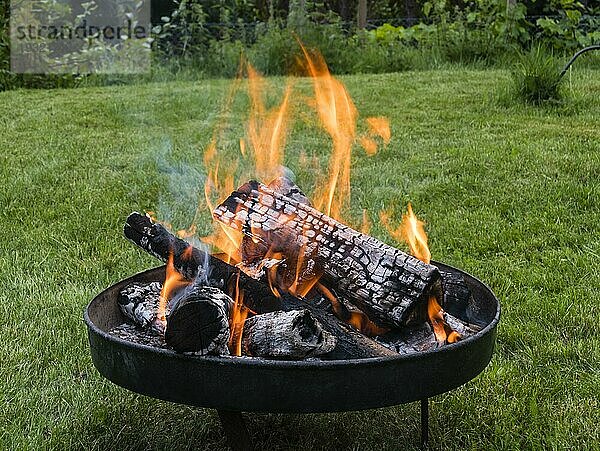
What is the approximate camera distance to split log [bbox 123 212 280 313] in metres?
2.22

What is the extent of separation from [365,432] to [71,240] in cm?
232

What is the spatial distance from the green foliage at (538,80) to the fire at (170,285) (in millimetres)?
5084

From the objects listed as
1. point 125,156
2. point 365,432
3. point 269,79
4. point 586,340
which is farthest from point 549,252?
point 269,79

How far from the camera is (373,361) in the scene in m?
1.87

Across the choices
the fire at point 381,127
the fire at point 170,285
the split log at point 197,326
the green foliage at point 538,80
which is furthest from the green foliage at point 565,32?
the split log at point 197,326

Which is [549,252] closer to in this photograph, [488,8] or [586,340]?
[586,340]

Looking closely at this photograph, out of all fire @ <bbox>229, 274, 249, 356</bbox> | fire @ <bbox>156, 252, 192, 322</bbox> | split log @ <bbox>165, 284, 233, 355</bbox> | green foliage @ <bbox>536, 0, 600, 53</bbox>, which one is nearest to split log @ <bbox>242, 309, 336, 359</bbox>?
fire @ <bbox>229, 274, 249, 356</bbox>

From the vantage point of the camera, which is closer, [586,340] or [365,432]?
[365,432]

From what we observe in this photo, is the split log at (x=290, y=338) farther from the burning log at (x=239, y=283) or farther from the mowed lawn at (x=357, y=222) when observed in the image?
the mowed lawn at (x=357, y=222)

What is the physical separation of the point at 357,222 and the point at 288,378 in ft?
8.64

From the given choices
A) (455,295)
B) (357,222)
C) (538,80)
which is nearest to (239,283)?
(455,295)

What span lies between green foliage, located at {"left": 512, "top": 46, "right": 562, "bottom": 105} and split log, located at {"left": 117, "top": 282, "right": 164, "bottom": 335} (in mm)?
5014

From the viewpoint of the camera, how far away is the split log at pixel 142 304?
7.79ft

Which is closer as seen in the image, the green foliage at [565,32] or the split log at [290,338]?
the split log at [290,338]
